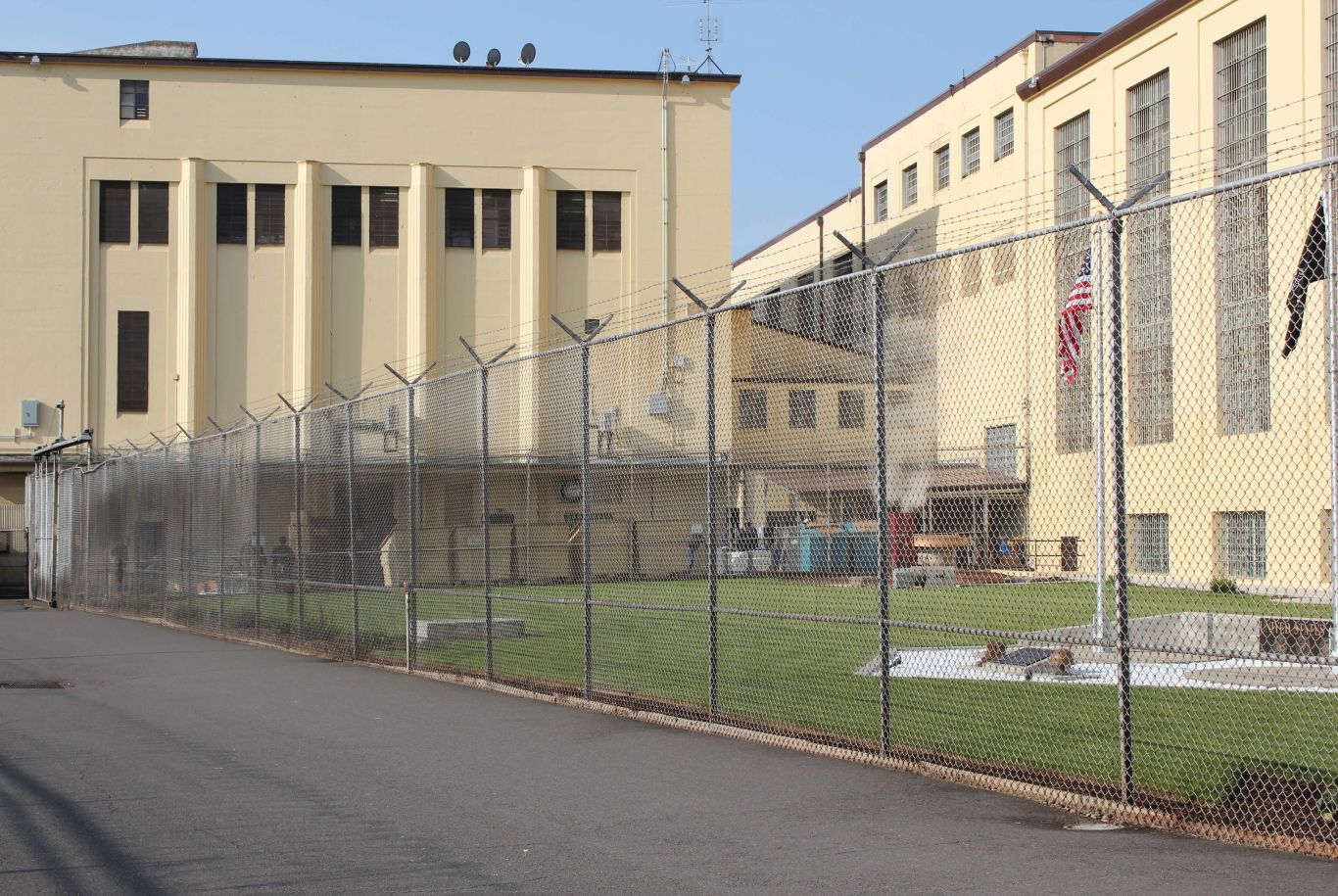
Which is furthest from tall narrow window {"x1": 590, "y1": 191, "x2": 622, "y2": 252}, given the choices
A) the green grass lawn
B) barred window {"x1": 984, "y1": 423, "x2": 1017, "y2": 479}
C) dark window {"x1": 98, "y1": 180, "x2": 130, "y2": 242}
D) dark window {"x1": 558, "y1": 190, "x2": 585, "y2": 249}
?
barred window {"x1": 984, "y1": 423, "x2": 1017, "y2": 479}

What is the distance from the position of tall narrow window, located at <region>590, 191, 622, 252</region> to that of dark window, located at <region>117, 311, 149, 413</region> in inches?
532

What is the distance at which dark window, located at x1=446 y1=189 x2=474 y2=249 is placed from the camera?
142 feet

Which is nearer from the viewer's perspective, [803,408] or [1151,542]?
[1151,542]

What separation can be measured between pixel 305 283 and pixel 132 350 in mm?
5462

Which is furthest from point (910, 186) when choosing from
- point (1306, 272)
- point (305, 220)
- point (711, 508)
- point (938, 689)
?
point (1306, 272)

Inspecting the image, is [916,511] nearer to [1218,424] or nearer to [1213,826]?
[1218,424]

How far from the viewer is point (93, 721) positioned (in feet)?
37.6

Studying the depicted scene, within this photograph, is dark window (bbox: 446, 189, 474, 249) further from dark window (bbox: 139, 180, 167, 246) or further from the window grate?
dark window (bbox: 139, 180, 167, 246)

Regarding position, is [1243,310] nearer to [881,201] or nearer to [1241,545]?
[1241,545]

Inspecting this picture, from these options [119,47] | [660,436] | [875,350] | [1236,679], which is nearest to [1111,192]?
[660,436]

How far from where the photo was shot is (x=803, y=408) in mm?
10891

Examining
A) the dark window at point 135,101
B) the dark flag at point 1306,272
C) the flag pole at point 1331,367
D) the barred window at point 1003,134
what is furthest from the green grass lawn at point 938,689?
the dark window at point 135,101

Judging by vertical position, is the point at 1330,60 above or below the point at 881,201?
below

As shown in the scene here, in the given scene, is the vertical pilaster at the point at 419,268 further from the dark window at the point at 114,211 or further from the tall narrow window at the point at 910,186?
the tall narrow window at the point at 910,186
